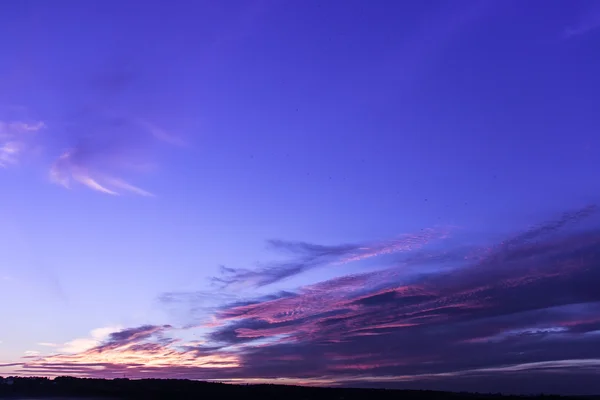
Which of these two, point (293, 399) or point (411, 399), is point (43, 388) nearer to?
point (293, 399)

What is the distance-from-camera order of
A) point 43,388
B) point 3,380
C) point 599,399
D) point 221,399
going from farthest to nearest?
1. point 599,399
2. point 3,380
3. point 43,388
4. point 221,399

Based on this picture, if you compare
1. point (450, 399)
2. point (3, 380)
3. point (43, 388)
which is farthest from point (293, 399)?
point (3, 380)

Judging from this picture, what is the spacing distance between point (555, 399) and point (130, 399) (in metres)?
83.6

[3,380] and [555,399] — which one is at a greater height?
[3,380]

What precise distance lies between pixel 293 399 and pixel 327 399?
8.59 meters

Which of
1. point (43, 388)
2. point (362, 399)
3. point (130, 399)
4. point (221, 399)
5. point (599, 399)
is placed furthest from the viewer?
point (599, 399)

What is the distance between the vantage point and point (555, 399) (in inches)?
4296

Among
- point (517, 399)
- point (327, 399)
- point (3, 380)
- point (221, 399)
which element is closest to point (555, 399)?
point (517, 399)

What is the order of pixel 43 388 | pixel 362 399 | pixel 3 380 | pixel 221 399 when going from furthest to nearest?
pixel 3 380 < pixel 43 388 < pixel 362 399 < pixel 221 399

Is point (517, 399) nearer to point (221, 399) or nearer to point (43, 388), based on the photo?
point (221, 399)

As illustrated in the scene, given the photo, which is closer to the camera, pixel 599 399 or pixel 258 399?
pixel 258 399

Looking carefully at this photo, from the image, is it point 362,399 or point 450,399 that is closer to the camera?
point 362,399

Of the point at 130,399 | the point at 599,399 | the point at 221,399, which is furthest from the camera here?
the point at 599,399

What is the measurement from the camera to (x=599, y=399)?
434 ft
